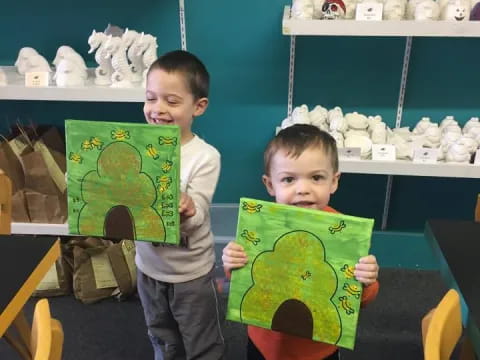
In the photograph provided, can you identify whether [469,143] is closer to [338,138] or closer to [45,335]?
[338,138]

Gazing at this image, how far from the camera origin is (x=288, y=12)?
200 cm

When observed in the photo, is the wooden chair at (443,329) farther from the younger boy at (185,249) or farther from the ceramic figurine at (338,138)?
the ceramic figurine at (338,138)

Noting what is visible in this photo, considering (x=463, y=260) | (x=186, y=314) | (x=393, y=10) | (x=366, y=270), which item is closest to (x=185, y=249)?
(x=186, y=314)

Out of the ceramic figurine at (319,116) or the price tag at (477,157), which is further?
the ceramic figurine at (319,116)

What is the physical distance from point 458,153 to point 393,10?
0.59 metres

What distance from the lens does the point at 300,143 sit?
108cm

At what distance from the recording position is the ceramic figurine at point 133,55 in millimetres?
1932

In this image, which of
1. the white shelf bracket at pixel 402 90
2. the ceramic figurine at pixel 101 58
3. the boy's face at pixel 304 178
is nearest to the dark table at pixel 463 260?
the boy's face at pixel 304 178

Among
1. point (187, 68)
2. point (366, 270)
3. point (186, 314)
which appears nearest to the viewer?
point (366, 270)

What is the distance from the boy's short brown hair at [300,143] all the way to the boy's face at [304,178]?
0.4 inches

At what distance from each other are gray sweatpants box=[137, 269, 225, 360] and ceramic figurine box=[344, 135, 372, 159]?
839 mm

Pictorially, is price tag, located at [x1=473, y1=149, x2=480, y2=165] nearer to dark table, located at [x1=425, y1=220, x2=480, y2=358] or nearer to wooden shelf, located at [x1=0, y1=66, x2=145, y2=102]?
dark table, located at [x1=425, y1=220, x2=480, y2=358]

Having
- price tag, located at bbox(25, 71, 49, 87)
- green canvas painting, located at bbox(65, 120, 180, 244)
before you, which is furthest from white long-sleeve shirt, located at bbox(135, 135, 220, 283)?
price tag, located at bbox(25, 71, 49, 87)

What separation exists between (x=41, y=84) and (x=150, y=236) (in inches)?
43.0
